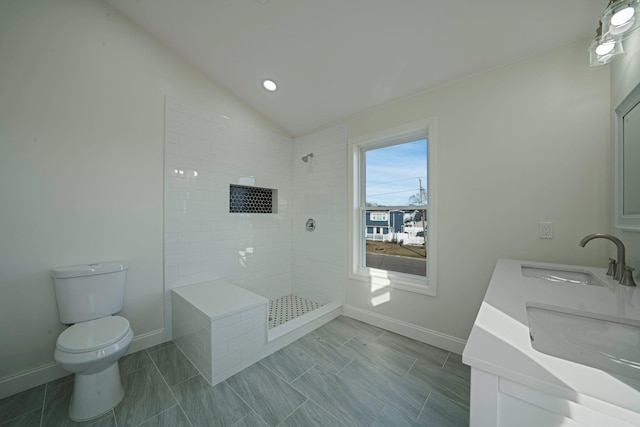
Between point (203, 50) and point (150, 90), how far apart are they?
0.63 meters

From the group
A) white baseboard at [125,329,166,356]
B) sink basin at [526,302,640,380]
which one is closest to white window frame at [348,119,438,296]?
sink basin at [526,302,640,380]

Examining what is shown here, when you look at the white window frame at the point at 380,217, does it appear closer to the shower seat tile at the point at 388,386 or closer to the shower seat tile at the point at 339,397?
the shower seat tile at the point at 388,386

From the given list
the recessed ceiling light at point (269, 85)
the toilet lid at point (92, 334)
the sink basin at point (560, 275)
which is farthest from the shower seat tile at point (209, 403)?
the recessed ceiling light at point (269, 85)

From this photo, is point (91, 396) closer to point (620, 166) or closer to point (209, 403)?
point (209, 403)

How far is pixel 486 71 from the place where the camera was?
1.90m

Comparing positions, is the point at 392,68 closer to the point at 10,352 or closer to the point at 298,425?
the point at 298,425

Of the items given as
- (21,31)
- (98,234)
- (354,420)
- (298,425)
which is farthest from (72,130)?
(354,420)

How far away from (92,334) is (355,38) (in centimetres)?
280

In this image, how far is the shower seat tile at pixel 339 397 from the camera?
4.68ft

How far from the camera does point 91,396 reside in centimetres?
142

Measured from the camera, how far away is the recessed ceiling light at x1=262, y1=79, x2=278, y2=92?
97.5 inches

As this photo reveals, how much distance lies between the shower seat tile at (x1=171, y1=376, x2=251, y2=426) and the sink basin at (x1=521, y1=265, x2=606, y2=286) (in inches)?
78.8

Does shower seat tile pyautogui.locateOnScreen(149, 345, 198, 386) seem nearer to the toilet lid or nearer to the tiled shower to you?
the tiled shower

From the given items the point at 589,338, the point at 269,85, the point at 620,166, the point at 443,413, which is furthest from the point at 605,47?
the point at 269,85
